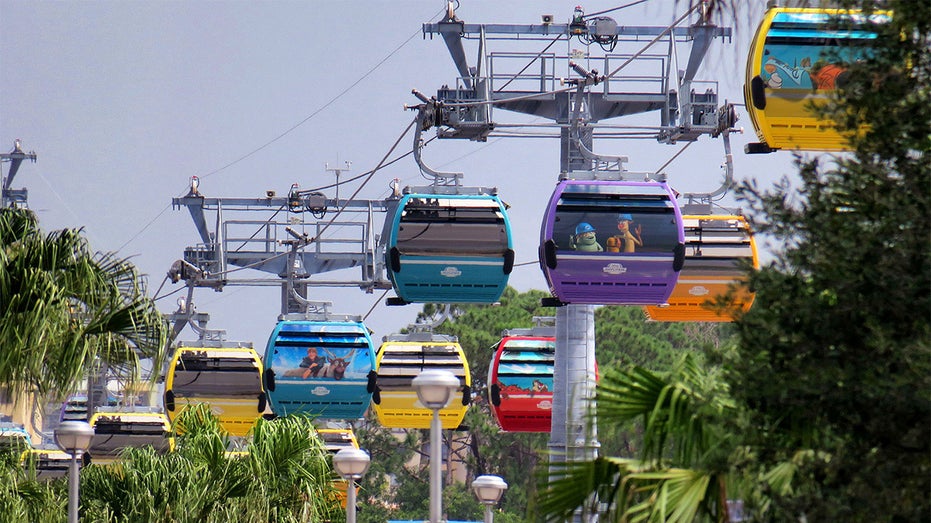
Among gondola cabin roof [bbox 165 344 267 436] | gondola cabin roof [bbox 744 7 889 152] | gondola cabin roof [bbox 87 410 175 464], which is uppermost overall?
gondola cabin roof [bbox 744 7 889 152]

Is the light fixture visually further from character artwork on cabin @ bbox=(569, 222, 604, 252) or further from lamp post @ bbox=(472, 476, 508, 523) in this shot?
lamp post @ bbox=(472, 476, 508, 523)

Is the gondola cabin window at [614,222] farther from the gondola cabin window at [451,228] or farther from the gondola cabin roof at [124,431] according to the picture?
the gondola cabin roof at [124,431]

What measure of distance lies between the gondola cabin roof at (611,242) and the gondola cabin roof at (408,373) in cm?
715

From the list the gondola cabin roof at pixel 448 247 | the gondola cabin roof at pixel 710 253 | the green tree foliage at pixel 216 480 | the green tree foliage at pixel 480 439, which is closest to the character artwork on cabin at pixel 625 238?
the gondola cabin roof at pixel 448 247

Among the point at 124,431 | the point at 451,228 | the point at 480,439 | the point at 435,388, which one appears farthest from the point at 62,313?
the point at 480,439

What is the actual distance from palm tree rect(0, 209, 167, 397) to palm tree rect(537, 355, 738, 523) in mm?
5216

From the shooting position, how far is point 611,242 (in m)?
18.1

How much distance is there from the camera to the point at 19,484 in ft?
53.1

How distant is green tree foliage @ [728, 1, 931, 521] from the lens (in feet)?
23.5

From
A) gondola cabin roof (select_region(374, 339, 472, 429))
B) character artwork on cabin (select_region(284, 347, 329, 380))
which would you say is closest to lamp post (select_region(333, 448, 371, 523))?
character artwork on cabin (select_region(284, 347, 329, 380))

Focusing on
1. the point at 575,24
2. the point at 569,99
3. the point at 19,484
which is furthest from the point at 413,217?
the point at 19,484

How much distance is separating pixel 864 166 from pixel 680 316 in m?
13.6

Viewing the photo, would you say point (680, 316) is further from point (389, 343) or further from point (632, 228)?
point (389, 343)

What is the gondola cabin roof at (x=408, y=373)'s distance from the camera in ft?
83.1
